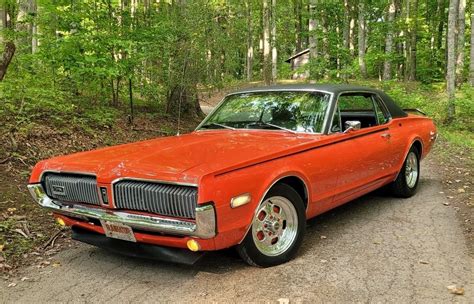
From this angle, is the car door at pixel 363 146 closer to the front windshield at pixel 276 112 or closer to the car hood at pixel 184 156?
the front windshield at pixel 276 112

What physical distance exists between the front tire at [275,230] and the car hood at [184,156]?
1.32 ft

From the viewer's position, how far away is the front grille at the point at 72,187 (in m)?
3.68

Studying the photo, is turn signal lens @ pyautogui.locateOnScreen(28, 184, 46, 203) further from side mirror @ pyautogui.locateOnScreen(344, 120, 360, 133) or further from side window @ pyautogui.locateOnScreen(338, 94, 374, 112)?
side window @ pyautogui.locateOnScreen(338, 94, 374, 112)

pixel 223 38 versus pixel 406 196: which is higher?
pixel 223 38

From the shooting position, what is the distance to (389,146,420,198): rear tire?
20.0ft

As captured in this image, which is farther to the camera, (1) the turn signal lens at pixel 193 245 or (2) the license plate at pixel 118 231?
(2) the license plate at pixel 118 231

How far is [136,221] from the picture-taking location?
3395mm

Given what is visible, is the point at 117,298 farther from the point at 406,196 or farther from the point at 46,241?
the point at 406,196

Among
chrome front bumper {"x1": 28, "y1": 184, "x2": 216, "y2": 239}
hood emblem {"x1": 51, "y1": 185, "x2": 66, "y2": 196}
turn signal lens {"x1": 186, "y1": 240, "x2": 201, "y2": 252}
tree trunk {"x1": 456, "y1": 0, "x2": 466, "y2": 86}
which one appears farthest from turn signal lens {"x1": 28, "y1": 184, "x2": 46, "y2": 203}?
tree trunk {"x1": 456, "y1": 0, "x2": 466, "y2": 86}

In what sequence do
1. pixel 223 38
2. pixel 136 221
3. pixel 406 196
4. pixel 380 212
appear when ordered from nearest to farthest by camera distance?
pixel 136 221 < pixel 380 212 < pixel 406 196 < pixel 223 38

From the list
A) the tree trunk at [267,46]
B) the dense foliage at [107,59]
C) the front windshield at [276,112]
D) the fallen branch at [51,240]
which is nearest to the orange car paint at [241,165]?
the front windshield at [276,112]

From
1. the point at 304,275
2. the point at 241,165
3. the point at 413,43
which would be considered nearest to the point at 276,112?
the point at 241,165

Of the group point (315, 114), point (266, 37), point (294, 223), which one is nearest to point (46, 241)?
point (294, 223)

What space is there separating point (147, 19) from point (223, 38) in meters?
2.85
